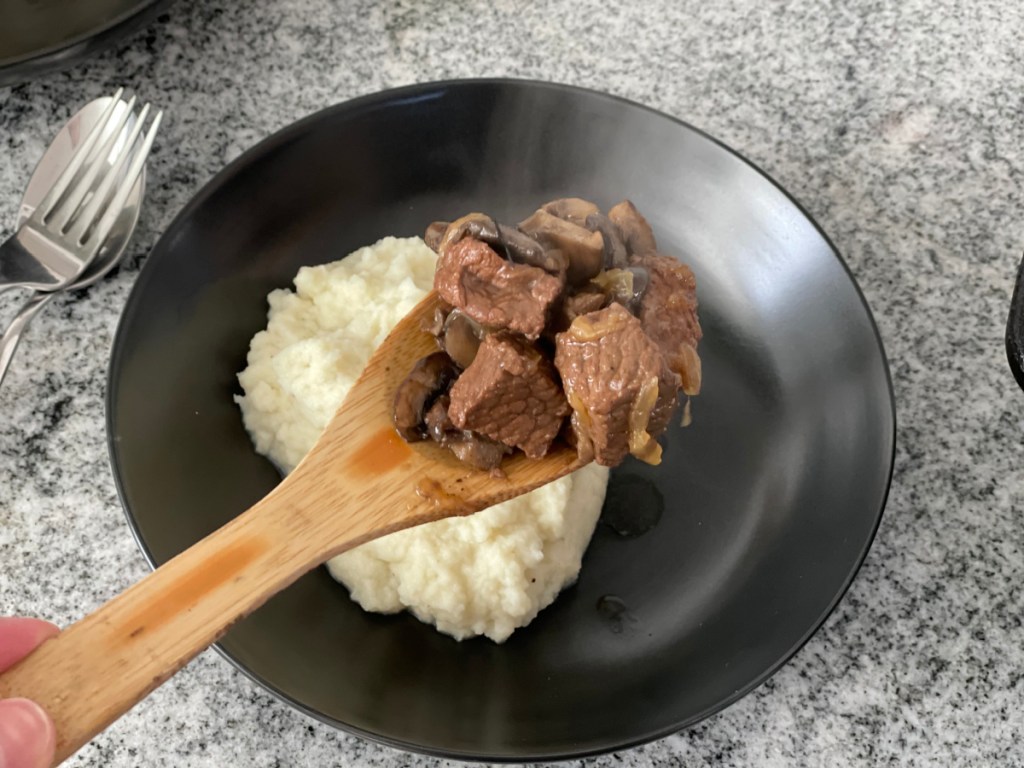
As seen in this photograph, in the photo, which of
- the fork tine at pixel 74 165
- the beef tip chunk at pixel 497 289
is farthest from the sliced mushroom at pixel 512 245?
the fork tine at pixel 74 165

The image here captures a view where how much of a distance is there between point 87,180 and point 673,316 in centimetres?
153

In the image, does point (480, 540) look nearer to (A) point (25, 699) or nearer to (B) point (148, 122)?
(A) point (25, 699)

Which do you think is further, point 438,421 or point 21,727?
point 438,421

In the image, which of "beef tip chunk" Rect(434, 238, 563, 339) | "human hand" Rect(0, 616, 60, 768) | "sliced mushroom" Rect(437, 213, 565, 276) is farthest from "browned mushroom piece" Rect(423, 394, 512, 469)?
"human hand" Rect(0, 616, 60, 768)

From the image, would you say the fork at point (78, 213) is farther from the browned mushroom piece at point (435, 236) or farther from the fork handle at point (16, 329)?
the browned mushroom piece at point (435, 236)

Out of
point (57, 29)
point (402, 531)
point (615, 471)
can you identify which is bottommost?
point (615, 471)

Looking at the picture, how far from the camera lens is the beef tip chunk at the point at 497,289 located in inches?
68.3

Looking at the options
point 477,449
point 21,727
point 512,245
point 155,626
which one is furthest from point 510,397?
point 21,727

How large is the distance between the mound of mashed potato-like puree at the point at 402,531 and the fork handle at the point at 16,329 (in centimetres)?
55

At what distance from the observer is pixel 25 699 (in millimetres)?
1247

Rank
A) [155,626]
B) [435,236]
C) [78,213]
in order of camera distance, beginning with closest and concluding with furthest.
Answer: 1. [155,626]
2. [435,236]
3. [78,213]

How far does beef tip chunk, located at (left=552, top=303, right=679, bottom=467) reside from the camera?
167cm

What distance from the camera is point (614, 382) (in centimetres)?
167

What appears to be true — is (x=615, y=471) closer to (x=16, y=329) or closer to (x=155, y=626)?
(x=155, y=626)
